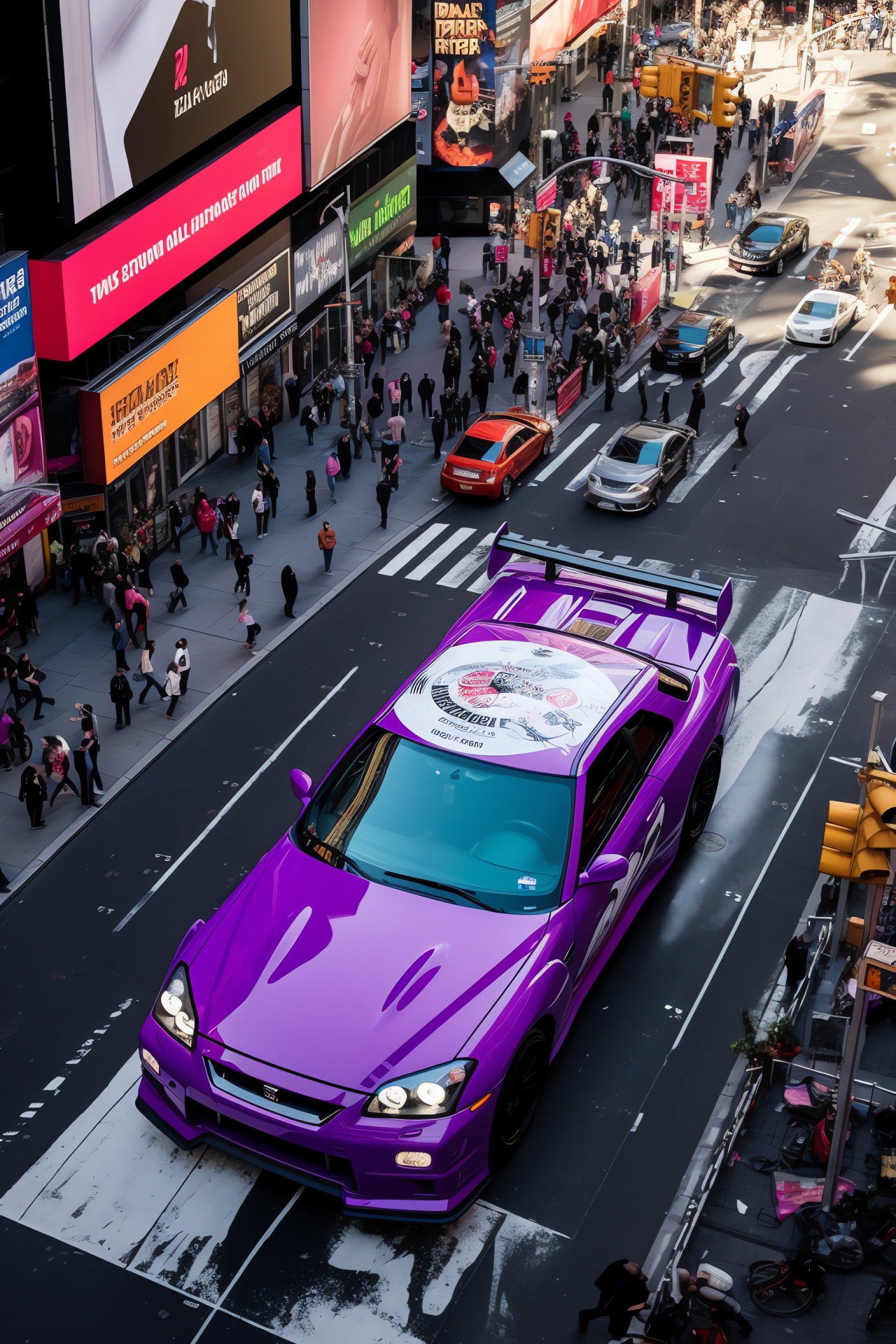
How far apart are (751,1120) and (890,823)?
18.0 feet

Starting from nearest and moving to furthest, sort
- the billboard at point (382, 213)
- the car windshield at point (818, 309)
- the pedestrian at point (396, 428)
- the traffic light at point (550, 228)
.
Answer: the pedestrian at point (396, 428) → the traffic light at point (550, 228) → the billboard at point (382, 213) → the car windshield at point (818, 309)

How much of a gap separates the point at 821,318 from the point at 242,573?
22.0 meters

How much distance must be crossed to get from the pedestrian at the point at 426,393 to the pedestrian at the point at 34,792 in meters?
18.1

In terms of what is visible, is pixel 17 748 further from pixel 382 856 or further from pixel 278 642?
pixel 382 856

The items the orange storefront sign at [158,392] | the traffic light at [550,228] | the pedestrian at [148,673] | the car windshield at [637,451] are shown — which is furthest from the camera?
the traffic light at [550,228]

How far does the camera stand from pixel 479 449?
1325 inches

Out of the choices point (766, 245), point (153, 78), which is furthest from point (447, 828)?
point (766, 245)

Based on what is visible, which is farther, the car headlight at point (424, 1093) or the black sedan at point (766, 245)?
the black sedan at point (766, 245)

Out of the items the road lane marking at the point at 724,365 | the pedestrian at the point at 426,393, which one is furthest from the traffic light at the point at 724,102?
the pedestrian at the point at 426,393

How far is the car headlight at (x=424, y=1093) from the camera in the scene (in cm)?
1353

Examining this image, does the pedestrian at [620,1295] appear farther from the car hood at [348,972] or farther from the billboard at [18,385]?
the billboard at [18,385]

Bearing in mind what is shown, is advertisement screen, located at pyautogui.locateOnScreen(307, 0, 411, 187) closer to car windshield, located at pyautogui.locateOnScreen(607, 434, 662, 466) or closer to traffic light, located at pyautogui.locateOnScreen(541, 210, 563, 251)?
traffic light, located at pyautogui.locateOnScreen(541, 210, 563, 251)

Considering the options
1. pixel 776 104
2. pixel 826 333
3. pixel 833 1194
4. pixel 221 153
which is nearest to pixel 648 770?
pixel 833 1194

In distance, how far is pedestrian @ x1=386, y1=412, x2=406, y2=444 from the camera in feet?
117
